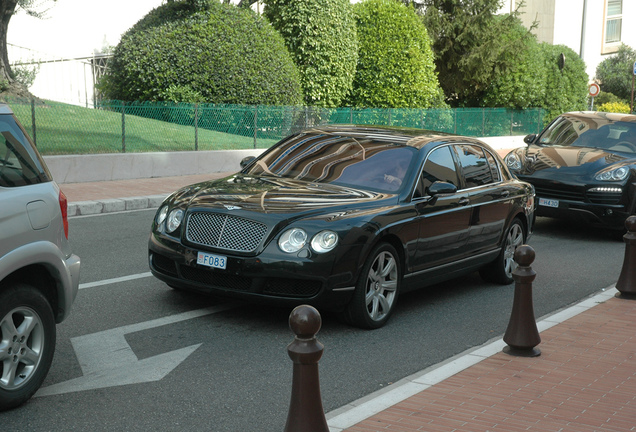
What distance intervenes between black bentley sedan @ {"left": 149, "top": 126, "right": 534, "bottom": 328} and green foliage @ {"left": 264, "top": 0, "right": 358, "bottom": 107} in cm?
1533

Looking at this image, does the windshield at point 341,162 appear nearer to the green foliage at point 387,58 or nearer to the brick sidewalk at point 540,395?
the brick sidewalk at point 540,395

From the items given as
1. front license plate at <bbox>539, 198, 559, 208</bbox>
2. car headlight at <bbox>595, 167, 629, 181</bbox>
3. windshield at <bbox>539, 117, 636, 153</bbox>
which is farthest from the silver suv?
windshield at <bbox>539, 117, 636, 153</bbox>

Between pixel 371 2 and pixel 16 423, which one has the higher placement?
pixel 371 2

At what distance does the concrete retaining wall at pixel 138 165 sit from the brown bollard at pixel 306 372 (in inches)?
470

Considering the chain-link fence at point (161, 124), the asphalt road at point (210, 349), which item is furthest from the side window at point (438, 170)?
the chain-link fence at point (161, 124)

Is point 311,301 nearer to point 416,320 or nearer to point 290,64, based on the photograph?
point 416,320

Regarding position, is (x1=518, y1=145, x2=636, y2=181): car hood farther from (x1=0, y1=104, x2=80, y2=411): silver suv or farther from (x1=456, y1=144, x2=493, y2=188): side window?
(x1=0, y1=104, x2=80, y2=411): silver suv

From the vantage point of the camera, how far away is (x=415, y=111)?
24.7m

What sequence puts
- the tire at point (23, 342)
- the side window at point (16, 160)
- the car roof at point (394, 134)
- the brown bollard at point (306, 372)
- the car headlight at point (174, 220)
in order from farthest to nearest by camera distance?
the car roof at point (394, 134), the car headlight at point (174, 220), the side window at point (16, 160), the tire at point (23, 342), the brown bollard at point (306, 372)

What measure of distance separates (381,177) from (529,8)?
48.3 metres

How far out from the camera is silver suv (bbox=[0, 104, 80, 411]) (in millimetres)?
4207

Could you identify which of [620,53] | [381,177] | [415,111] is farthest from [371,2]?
[620,53]

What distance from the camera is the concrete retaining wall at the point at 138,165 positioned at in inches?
589

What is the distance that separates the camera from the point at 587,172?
11.1 meters
